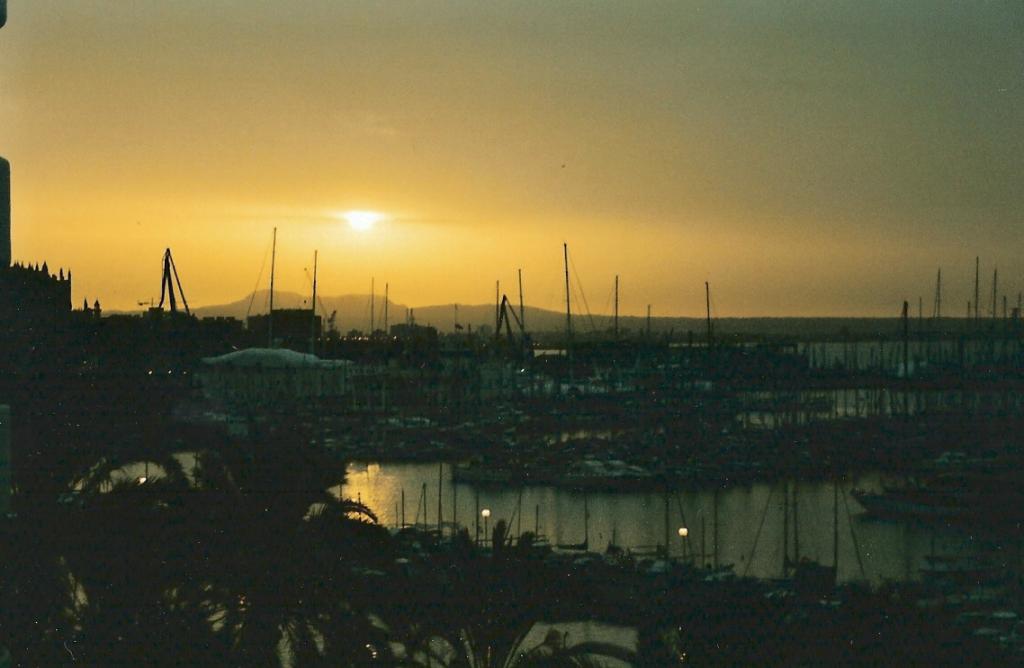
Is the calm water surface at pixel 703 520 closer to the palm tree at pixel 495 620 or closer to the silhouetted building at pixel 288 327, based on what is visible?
the silhouetted building at pixel 288 327

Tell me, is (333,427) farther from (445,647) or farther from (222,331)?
(445,647)

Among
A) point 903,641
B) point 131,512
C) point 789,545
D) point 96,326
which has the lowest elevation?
point 789,545

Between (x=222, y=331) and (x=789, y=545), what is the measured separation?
51.5 ft

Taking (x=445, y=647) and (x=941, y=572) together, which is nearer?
(x=445, y=647)

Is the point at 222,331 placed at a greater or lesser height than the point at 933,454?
greater

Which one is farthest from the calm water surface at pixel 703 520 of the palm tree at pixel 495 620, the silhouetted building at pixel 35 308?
the palm tree at pixel 495 620

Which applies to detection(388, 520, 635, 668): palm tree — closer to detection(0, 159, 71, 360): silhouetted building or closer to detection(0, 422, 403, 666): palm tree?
detection(0, 422, 403, 666): palm tree

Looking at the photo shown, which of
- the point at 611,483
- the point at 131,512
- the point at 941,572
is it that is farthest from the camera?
the point at 611,483

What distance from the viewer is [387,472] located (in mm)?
24547

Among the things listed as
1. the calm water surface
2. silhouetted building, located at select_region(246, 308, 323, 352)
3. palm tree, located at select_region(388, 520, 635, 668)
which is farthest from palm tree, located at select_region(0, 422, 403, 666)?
silhouetted building, located at select_region(246, 308, 323, 352)

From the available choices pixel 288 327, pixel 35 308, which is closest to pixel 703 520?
pixel 35 308

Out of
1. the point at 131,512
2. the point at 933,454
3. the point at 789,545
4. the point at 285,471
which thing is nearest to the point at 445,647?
the point at 285,471

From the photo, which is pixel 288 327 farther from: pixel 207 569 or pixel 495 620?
pixel 495 620

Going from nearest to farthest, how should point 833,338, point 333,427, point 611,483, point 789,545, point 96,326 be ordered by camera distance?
point 96,326 → point 789,545 → point 611,483 → point 333,427 → point 833,338
